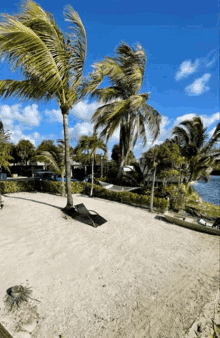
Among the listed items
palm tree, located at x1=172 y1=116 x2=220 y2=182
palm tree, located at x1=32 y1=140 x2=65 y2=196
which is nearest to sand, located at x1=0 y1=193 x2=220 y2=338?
palm tree, located at x1=32 y1=140 x2=65 y2=196

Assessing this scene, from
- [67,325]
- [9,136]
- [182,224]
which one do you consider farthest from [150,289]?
[9,136]

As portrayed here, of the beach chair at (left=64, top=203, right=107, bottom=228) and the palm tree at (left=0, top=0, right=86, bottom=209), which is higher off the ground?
the palm tree at (left=0, top=0, right=86, bottom=209)

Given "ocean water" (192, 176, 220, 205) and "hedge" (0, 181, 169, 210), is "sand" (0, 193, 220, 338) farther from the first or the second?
"ocean water" (192, 176, 220, 205)

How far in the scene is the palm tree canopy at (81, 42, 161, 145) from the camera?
1087 cm

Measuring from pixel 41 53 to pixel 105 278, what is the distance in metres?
6.29

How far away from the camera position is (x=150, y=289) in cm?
361

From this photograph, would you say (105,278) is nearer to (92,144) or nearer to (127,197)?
(127,197)

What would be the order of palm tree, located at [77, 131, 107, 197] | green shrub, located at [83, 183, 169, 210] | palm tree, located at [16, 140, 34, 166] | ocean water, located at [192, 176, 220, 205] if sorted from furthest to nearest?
1. palm tree, located at [16, 140, 34, 166]
2. ocean water, located at [192, 176, 220, 205]
3. palm tree, located at [77, 131, 107, 197]
4. green shrub, located at [83, 183, 169, 210]

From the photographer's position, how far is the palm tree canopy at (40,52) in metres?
4.53

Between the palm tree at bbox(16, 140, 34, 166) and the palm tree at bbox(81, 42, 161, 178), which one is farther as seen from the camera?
the palm tree at bbox(16, 140, 34, 166)

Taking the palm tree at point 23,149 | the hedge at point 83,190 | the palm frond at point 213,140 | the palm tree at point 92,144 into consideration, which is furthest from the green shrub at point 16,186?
the palm tree at point 23,149

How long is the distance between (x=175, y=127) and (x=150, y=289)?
12.4 meters

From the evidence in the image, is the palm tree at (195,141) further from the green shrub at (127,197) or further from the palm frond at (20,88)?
the palm frond at (20,88)

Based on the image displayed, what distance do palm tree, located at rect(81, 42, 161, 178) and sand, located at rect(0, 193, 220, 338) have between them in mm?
7371
